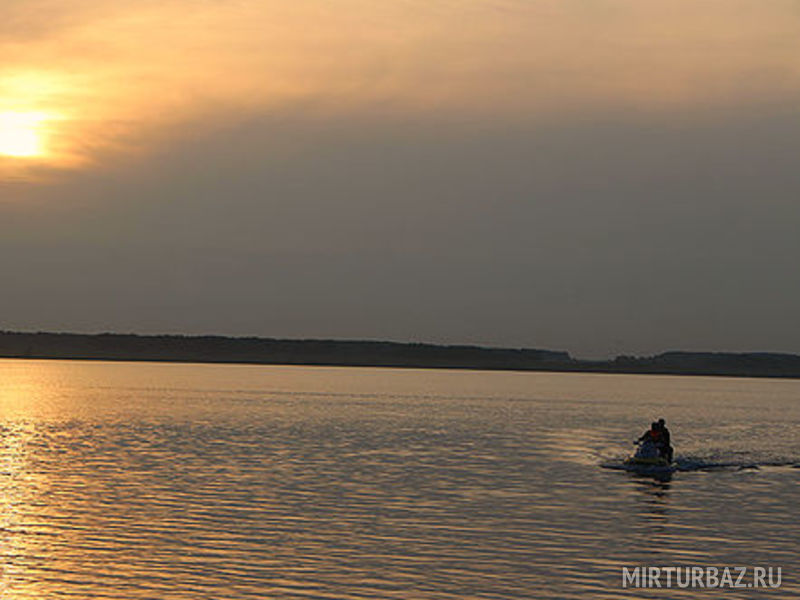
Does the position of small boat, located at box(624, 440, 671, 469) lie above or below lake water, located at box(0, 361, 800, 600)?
above

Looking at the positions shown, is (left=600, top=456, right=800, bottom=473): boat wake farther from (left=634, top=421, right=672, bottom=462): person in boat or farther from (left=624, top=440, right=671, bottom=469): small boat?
(left=634, top=421, right=672, bottom=462): person in boat

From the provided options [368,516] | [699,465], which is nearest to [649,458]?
[699,465]

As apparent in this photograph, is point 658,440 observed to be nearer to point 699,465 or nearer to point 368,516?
point 699,465

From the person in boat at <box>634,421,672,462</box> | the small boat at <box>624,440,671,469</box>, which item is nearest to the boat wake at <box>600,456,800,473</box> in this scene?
the small boat at <box>624,440,671,469</box>

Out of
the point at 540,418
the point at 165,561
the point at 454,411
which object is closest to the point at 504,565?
the point at 165,561

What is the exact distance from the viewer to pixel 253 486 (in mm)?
53906

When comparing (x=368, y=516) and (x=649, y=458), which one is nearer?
(x=368, y=516)

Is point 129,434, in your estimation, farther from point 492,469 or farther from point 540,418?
point 540,418

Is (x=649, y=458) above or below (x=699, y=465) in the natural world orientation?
above

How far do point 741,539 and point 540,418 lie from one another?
311 ft

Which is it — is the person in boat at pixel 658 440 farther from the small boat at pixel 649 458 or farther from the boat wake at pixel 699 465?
the boat wake at pixel 699 465

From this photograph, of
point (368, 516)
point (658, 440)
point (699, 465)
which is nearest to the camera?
point (368, 516)

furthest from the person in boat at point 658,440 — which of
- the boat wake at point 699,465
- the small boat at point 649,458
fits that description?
the boat wake at point 699,465

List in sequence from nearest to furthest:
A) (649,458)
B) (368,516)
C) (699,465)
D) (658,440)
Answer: (368,516) < (649,458) < (658,440) < (699,465)
